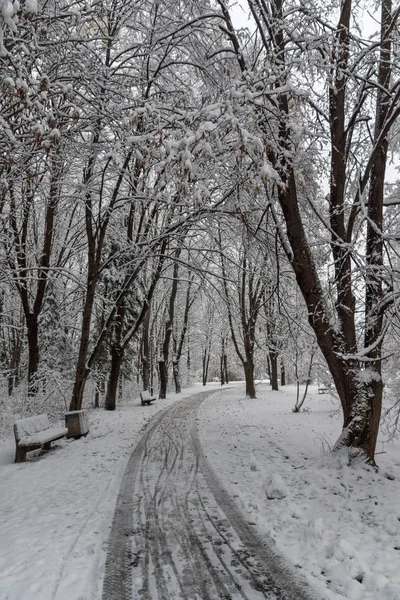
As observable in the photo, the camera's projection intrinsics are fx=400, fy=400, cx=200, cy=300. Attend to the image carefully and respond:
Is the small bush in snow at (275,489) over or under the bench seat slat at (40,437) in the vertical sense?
under

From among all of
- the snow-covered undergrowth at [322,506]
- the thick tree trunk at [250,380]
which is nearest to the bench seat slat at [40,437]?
the snow-covered undergrowth at [322,506]

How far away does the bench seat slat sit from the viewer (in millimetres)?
7906

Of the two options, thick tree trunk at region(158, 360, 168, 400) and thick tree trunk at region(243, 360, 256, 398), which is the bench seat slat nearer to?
thick tree trunk at region(158, 360, 168, 400)

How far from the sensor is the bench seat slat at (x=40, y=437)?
7906mm

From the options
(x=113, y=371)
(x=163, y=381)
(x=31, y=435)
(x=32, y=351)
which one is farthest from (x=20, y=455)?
(x=163, y=381)

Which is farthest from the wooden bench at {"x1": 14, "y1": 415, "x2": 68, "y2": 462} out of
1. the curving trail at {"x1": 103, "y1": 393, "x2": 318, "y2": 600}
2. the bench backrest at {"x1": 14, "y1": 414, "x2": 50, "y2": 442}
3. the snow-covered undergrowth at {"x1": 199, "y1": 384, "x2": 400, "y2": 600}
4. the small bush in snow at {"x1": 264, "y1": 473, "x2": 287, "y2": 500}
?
the small bush in snow at {"x1": 264, "y1": 473, "x2": 287, "y2": 500}

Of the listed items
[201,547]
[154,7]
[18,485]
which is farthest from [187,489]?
[154,7]

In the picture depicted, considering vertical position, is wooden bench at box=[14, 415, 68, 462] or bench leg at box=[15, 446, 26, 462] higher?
wooden bench at box=[14, 415, 68, 462]

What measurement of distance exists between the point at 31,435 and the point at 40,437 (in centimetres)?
23

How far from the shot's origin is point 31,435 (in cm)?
830

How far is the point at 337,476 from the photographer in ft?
20.0

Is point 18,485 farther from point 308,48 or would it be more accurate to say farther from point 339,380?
point 308,48

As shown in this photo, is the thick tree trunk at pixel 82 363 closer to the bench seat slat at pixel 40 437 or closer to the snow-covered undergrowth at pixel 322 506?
the bench seat slat at pixel 40 437

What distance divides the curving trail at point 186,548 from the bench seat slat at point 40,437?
2.47 m
